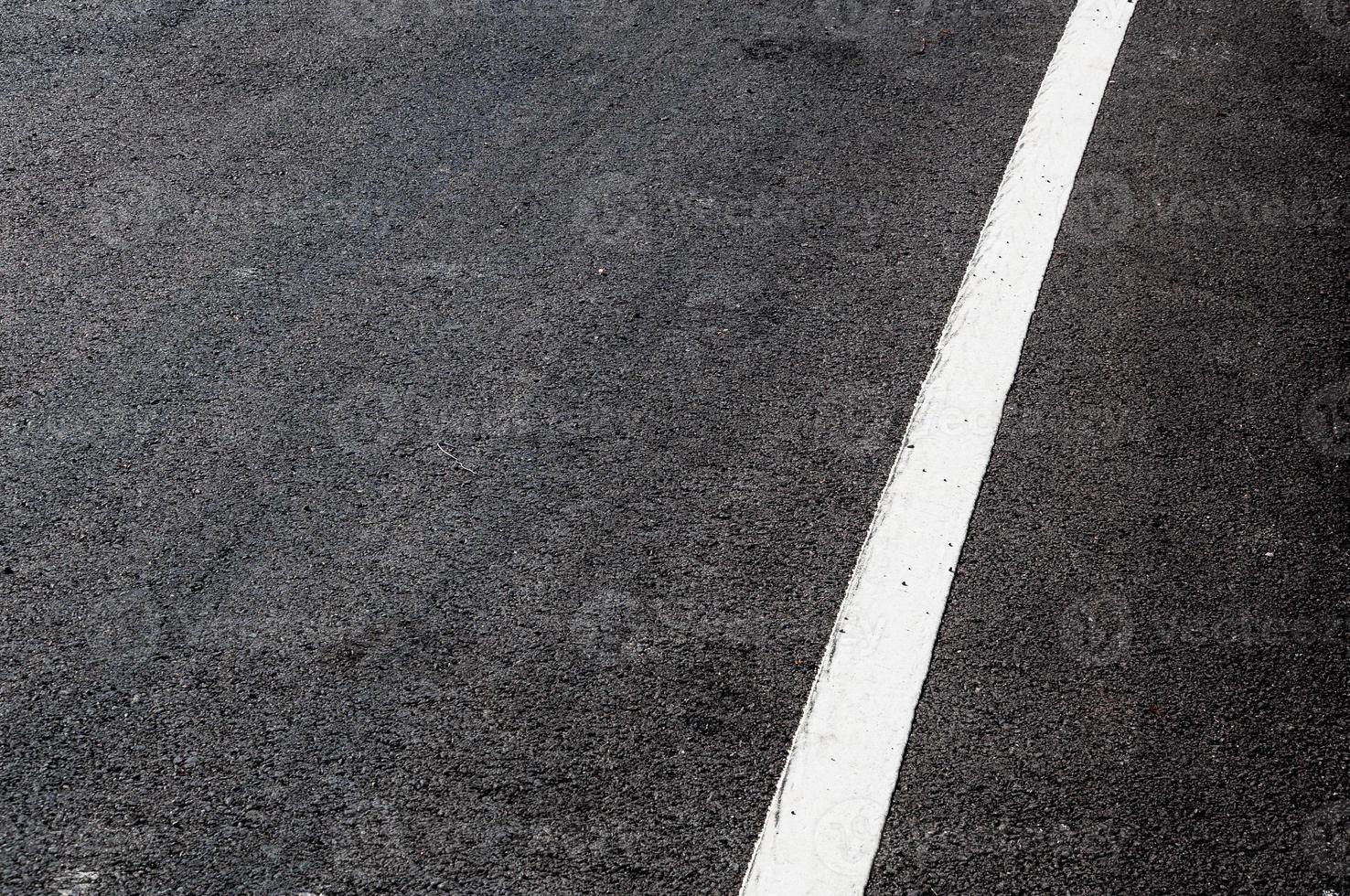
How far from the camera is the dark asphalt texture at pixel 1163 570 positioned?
2.54m

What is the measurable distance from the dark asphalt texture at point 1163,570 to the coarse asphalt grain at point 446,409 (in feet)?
1.32

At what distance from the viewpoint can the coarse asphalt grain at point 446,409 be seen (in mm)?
2635

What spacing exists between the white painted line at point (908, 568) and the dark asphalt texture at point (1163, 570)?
2.3 inches

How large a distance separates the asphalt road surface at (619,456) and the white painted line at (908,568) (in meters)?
0.06

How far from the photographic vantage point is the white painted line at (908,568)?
256cm

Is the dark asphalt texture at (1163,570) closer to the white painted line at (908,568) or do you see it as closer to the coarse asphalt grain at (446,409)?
the white painted line at (908,568)

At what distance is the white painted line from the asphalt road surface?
57 millimetres

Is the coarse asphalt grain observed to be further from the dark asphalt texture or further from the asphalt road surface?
the dark asphalt texture

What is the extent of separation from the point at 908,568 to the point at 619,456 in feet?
2.98

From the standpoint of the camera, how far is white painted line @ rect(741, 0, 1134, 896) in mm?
2561

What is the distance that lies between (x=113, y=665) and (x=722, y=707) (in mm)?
1530

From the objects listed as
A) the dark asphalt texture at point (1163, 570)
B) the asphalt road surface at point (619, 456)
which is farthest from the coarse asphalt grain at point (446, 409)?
the dark asphalt texture at point (1163, 570)

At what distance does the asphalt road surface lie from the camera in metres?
2.60

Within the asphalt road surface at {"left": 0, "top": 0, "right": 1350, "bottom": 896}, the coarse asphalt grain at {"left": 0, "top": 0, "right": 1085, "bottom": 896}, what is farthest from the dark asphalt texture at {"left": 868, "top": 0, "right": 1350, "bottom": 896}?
the coarse asphalt grain at {"left": 0, "top": 0, "right": 1085, "bottom": 896}
